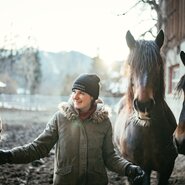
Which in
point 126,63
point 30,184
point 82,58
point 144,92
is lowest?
point 30,184

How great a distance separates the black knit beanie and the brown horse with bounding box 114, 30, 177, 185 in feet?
1.82

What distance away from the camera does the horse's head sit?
3.91 meters

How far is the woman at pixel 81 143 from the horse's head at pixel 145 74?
49 centimetres

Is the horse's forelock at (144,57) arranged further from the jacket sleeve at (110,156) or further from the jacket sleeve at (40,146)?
the jacket sleeve at (40,146)

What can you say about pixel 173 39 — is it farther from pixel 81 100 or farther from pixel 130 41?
pixel 81 100

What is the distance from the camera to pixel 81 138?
11.4 ft

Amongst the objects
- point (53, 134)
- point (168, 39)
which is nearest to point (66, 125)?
point (53, 134)

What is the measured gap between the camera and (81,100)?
3533 mm

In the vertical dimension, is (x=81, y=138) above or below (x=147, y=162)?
above

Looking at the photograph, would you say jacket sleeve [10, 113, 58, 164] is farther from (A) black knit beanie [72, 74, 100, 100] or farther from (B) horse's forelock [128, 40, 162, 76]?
(B) horse's forelock [128, 40, 162, 76]

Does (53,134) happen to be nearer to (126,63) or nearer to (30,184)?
(126,63)

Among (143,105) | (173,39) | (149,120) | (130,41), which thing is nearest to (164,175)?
(149,120)

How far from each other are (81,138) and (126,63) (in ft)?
4.71

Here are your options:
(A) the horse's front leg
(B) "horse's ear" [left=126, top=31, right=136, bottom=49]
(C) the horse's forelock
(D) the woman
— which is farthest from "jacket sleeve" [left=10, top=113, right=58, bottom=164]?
(A) the horse's front leg
